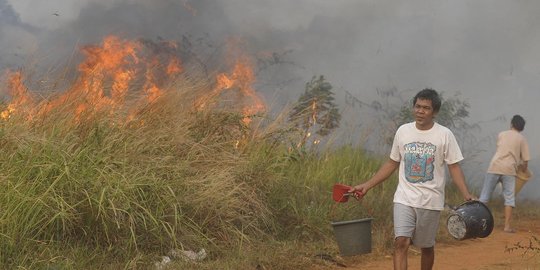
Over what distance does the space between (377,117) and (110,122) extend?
7.75 metres

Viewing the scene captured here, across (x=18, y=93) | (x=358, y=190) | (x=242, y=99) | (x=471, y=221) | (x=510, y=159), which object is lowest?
(x=510, y=159)

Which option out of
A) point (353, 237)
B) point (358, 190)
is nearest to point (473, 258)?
point (353, 237)

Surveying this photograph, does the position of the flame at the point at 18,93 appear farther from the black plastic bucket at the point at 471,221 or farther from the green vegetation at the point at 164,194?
the black plastic bucket at the point at 471,221

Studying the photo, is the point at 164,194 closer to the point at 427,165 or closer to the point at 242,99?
the point at 427,165

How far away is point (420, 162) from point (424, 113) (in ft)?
A: 1.16

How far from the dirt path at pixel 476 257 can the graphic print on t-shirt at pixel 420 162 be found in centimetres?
155

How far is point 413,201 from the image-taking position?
15.2ft

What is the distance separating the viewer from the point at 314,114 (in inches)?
341

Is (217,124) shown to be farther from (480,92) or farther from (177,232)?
(480,92)

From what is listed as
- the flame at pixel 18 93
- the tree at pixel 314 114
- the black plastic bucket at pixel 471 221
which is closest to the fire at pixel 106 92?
the flame at pixel 18 93

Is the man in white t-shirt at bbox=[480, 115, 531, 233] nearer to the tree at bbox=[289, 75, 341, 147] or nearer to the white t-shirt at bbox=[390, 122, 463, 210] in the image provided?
the tree at bbox=[289, 75, 341, 147]

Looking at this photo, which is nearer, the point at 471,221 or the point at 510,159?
the point at 471,221

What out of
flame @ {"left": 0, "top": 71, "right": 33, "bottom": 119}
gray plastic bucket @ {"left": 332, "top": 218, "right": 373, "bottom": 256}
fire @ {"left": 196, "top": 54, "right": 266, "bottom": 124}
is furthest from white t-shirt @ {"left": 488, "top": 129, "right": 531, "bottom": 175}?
flame @ {"left": 0, "top": 71, "right": 33, "bottom": 119}

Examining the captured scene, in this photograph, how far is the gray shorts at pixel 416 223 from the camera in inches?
183
